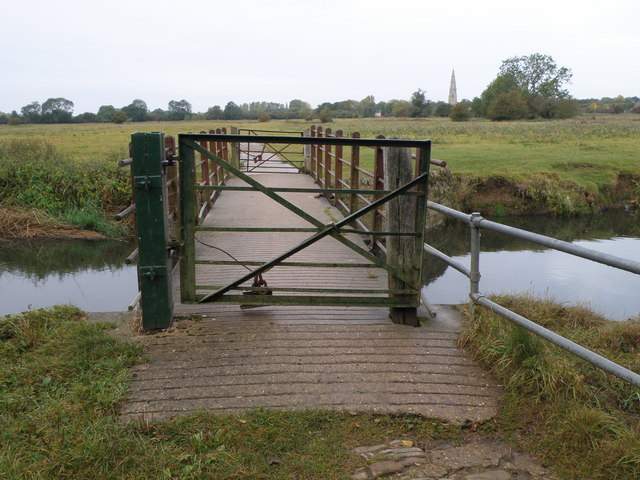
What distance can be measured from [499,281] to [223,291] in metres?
6.77

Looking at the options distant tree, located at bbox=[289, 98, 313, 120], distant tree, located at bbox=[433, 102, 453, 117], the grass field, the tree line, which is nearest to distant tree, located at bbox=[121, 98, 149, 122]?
the tree line

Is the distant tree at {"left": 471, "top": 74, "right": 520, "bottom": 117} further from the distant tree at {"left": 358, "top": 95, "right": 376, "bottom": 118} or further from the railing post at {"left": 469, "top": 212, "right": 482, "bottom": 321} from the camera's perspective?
the railing post at {"left": 469, "top": 212, "right": 482, "bottom": 321}

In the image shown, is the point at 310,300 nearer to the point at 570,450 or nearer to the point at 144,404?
the point at 144,404

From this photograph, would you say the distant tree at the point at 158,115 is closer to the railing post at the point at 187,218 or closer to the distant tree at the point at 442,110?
the distant tree at the point at 442,110

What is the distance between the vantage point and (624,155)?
2164cm

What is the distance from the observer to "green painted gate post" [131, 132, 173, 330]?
4.09 m

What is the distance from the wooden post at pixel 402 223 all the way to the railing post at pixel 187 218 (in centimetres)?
157

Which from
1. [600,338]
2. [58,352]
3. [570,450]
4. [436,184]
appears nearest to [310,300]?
[58,352]

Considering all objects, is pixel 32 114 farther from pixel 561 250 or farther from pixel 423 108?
pixel 561 250

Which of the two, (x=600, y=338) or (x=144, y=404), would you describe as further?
(x=600, y=338)

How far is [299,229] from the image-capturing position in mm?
4375

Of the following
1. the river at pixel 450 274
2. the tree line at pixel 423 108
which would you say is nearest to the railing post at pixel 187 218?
the river at pixel 450 274

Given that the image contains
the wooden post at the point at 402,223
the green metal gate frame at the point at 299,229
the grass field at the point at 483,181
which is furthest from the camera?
the grass field at the point at 483,181

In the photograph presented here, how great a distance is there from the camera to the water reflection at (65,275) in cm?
858
